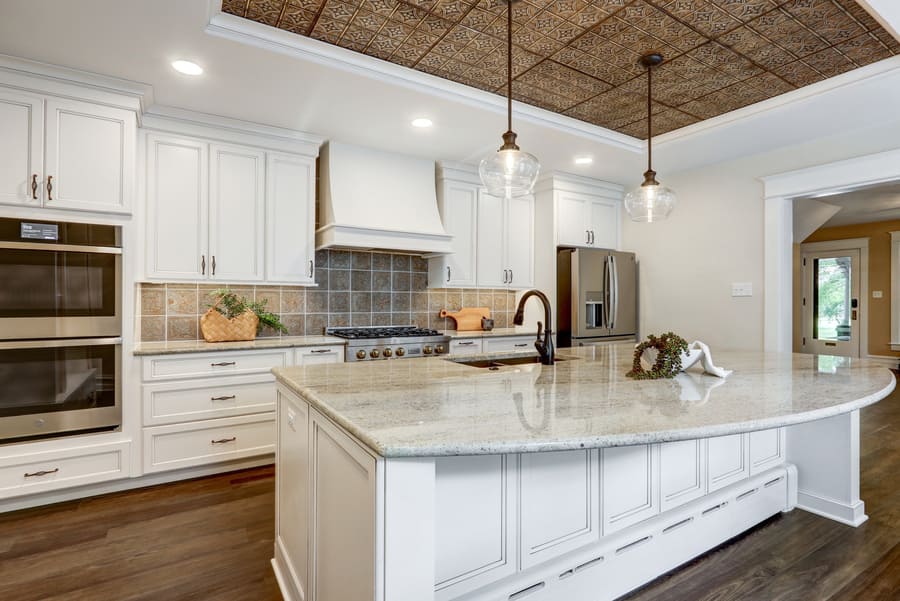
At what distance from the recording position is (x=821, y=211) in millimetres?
5625

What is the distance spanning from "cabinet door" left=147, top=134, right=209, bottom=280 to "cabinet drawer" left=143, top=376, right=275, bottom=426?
751mm

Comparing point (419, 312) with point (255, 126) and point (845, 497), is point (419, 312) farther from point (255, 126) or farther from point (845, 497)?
point (845, 497)

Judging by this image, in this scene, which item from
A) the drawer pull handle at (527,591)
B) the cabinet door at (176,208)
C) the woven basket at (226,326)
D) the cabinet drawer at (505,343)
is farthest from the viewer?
the cabinet drawer at (505,343)

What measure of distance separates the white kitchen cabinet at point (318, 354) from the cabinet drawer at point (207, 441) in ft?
1.38

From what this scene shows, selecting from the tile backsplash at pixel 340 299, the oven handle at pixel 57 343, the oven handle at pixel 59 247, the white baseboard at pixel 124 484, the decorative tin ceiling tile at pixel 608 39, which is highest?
the decorative tin ceiling tile at pixel 608 39

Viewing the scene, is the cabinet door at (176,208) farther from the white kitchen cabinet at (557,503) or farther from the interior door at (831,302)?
the interior door at (831,302)

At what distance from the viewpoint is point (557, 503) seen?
1556 millimetres

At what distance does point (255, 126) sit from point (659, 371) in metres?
3.04

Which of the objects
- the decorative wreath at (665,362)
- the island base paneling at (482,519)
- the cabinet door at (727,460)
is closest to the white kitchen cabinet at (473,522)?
the island base paneling at (482,519)

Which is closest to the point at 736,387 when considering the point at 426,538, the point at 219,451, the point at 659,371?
the point at 659,371

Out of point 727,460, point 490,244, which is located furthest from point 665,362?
point 490,244

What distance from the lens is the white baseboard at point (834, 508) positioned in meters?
2.34

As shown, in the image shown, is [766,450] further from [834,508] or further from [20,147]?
[20,147]

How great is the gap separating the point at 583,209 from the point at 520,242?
2.37ft
